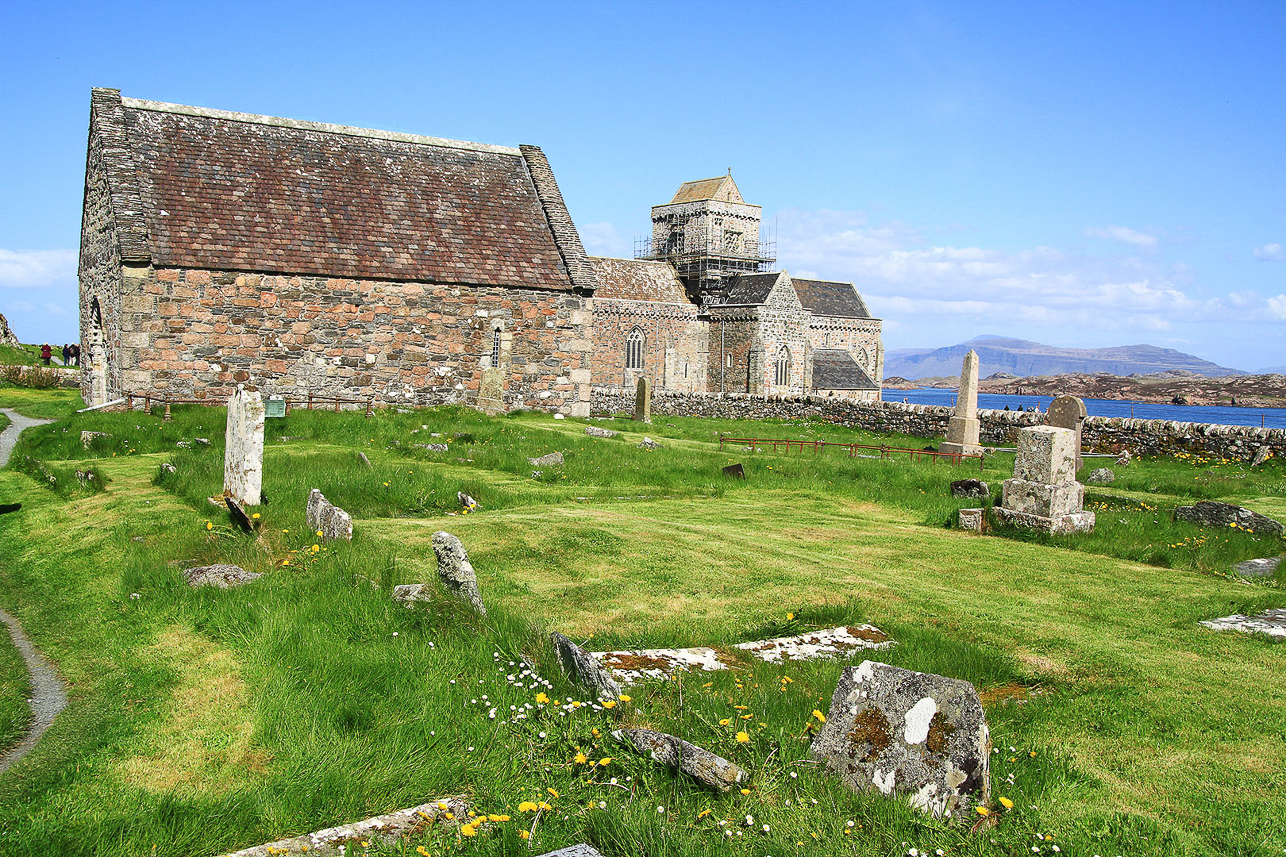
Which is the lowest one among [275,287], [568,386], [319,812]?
[319,812]

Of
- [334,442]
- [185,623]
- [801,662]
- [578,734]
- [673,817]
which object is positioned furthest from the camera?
[334,442]

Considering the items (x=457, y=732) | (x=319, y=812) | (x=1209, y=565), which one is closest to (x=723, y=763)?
(x=457, y=732)

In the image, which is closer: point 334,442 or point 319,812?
point 319,812

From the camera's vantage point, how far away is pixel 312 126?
88.8 ft

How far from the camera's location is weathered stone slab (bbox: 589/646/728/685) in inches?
250

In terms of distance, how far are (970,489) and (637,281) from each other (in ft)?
160

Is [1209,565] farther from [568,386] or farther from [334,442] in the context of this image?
[568,386]

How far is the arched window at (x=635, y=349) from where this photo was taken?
198 feet

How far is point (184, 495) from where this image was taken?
1224cm

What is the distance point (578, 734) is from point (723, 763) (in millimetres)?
981

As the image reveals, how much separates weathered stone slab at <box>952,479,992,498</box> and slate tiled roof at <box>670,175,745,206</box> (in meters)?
62.2

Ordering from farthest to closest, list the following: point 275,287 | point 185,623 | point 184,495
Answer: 1. point 275,287
2. point 184,495
3. point 185,623

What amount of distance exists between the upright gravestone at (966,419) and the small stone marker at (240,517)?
18.0 m

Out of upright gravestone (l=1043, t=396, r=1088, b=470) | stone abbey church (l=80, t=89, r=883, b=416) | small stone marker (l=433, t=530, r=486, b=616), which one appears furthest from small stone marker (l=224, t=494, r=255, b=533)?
upright gravestone (l=1043, t=396, r=1088, b=470)
